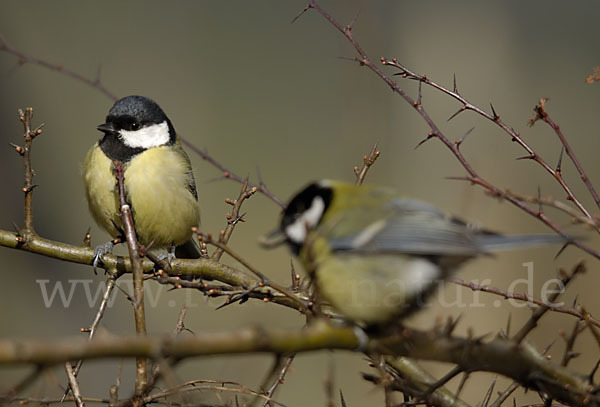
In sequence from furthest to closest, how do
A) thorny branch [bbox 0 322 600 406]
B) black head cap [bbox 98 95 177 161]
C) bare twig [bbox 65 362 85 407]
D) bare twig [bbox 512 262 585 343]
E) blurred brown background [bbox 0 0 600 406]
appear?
blurred brown background [bbox 0 0 600 406]
black head cap [bbox 98 95 177 161]
bare twig [bbox 65 362 85 407]
bare twig [bbox 512 262 585 343]
thorny branch [bbox 0 322 600 406]

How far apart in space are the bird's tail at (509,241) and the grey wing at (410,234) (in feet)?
0.06

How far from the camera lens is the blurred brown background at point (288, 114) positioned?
5004 mm

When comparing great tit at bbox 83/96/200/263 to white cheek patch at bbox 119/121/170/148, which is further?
white cheek patch at bbox 119/121/170/148

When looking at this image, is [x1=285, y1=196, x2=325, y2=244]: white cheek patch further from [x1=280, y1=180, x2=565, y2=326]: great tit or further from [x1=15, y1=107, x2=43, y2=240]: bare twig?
[x1=15, y1=107, x2=43, y2=240]: bare twig

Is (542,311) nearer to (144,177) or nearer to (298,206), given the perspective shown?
(298,206)

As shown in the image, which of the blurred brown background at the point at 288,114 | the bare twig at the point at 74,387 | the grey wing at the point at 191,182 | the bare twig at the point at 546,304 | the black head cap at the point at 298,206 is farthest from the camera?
the blurred brown background at the point at 288,114

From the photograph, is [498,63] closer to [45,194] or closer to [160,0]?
[45,194]

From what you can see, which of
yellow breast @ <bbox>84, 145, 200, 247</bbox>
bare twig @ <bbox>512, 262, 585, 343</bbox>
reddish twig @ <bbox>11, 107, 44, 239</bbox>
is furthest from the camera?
yellow breast @ <bbox>84, 145, 200, 247</bbox>

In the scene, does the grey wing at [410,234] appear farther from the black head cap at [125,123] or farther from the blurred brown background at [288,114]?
the black head cap at [125,123]

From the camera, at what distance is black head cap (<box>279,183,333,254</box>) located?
1562mm

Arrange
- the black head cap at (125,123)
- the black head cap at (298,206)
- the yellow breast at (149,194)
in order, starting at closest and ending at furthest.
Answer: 1. the black head cap at (298,206)
2. the yellow breast at (149,194)
3. the black head cap at (125,123)

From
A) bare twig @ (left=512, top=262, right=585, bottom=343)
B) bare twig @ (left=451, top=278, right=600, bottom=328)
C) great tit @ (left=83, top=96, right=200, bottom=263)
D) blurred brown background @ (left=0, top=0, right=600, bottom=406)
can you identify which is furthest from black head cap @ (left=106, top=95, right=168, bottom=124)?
bare twig @ (left=512, top=262, right=585, bottom=343)

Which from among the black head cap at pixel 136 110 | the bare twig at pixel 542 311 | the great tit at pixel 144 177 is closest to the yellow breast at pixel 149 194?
the great tit at pixel 144 177

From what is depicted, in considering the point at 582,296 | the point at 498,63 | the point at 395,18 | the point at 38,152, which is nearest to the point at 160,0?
the point at 38,152
